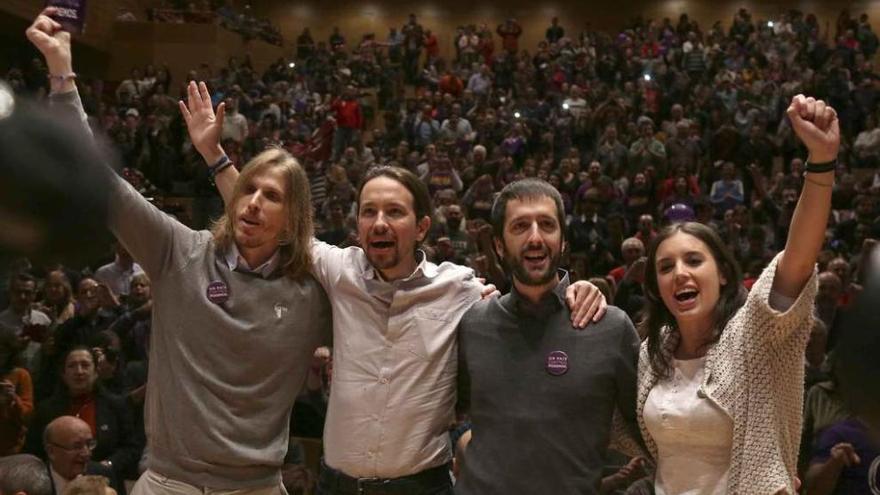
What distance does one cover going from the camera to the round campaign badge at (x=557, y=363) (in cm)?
272

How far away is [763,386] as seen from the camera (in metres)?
2.47

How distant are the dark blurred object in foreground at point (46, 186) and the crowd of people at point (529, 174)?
0.08 metres

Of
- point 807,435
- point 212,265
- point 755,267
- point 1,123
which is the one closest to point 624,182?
point 755,267

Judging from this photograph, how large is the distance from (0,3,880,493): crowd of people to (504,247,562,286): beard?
0.33 feet

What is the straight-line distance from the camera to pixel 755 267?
8.00m

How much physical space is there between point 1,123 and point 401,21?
23.9 meters

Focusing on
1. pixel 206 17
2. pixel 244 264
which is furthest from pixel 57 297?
pixel 206 17

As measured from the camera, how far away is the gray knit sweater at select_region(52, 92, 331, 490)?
→ 2.73 m

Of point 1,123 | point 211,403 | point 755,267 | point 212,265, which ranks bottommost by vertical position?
point 755,267

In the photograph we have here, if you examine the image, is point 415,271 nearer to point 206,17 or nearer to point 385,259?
point 385,259

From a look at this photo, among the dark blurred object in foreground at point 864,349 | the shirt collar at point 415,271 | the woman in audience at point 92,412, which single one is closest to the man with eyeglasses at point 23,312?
the woman in audience at point 92,412

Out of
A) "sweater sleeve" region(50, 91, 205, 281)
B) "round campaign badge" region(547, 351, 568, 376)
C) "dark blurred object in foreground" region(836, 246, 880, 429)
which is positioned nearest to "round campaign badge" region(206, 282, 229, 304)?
"sweater sleeve" region(50, 91, 205, 281)

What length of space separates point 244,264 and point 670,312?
3.84 feet

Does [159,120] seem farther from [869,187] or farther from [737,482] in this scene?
[737,482]
